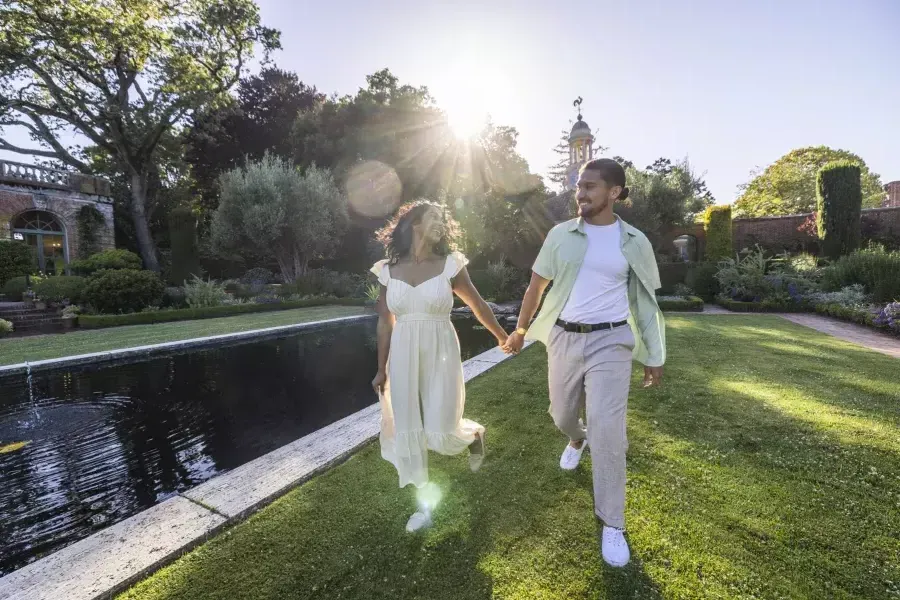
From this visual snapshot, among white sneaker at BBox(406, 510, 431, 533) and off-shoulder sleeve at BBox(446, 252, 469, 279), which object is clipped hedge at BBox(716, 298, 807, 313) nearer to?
off-shoulder sleeve at BBox(446, 252, 469, 279)

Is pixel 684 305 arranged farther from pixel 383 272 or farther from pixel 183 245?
pixel 183 245

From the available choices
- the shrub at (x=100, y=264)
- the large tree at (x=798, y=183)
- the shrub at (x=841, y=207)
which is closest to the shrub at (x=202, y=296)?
the shrub at (x=100, y=264)

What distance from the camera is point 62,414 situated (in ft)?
15.2

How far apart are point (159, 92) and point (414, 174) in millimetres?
12878

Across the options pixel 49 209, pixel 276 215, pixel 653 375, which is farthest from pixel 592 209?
pixel 49 209

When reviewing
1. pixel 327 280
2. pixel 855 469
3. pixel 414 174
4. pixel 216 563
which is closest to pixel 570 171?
pixel 414 174

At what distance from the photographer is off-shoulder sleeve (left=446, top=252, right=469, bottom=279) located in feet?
7.65

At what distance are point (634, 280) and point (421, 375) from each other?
1.36 m

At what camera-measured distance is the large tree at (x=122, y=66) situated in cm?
1605

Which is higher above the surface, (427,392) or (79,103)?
(79,103)

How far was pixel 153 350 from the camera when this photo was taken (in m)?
7.59

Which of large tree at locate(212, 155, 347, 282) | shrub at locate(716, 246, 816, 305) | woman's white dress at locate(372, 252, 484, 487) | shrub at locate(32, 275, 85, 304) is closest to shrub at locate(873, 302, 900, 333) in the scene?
shrub at locate(716, 246, 816, 305)

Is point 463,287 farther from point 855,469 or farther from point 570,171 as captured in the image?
point 570,171

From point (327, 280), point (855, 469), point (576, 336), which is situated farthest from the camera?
point (327, 280)
